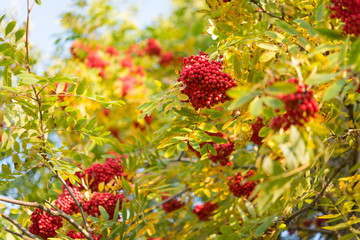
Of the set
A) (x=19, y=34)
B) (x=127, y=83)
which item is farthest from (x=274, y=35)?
(x=127, y=83)

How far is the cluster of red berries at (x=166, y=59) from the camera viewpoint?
4.98 m

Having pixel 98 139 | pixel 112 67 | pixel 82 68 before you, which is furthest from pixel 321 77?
pixel 112 67

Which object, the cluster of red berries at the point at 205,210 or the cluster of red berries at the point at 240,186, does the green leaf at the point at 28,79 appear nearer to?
the cluster of red berries at the point at 240,186

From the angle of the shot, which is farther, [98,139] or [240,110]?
[98,139]

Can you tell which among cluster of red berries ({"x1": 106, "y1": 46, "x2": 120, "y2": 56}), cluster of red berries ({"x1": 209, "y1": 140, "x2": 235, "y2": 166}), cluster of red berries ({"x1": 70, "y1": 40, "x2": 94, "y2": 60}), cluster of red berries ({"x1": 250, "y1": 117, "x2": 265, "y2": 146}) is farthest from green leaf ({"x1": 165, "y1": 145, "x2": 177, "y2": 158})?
cluster of red berries ({"x1": 106, "y1": 46, "x2": 120, "y2": 56})

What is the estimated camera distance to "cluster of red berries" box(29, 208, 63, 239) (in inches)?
68.1

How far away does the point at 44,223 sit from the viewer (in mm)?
1729

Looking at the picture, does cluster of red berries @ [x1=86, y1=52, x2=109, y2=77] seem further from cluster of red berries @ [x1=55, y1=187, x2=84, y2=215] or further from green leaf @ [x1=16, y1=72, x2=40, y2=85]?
green leaf @ [x1=16, y1=72, x2=40, y2=85]

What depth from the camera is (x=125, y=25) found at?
4961 millimetres

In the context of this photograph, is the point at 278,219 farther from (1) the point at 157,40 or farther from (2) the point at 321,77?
(1) the point at 157,40

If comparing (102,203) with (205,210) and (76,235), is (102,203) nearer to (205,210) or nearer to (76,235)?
(76,235)

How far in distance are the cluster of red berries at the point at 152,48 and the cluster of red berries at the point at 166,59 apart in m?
0.11

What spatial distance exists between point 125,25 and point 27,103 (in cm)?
365

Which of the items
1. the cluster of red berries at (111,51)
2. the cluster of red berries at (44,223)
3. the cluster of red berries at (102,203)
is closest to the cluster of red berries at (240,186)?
the cluster of red berries at (102,203)
